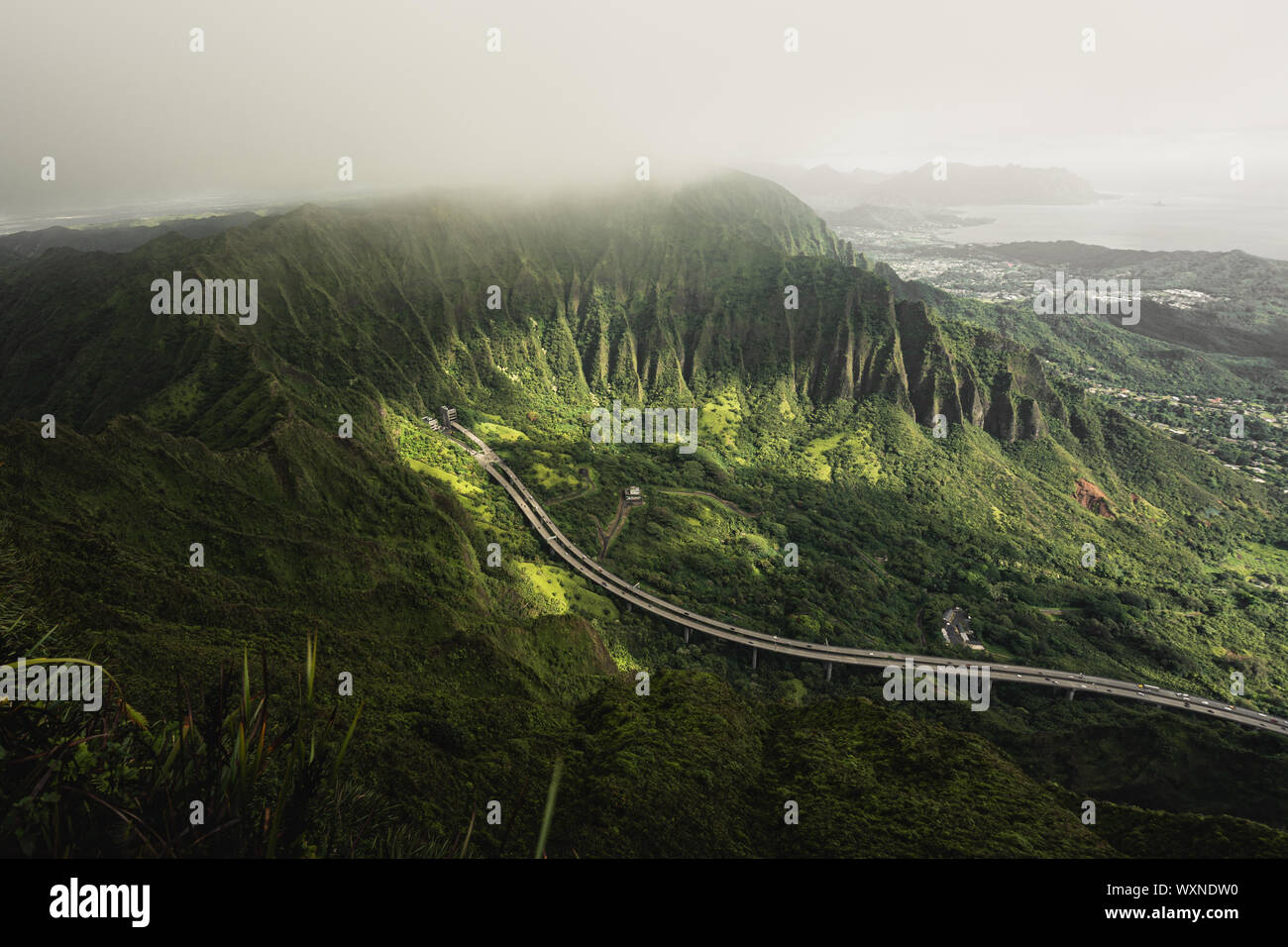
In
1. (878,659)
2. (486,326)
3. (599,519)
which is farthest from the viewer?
(486,326)

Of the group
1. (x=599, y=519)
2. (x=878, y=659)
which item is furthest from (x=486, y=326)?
(x=878, y=659)

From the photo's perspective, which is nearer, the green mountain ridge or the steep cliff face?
the green mountain ridge

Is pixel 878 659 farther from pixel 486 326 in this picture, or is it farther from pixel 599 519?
pixel 486 326

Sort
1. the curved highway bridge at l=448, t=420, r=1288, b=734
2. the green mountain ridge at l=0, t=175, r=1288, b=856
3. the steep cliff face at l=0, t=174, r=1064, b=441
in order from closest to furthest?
the green mountain ridge at l=0, t=175, r=1288, b=856
the curved highway bridge at l=448, t=420, r=1288, b=734
the steep cliff face at l=0, t=174, r=1064, b=441

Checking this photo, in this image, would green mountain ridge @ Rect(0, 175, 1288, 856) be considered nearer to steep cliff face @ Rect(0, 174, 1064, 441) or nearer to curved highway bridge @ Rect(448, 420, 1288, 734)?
steep cliff face @ Rect(0, 174, 1064, 441)

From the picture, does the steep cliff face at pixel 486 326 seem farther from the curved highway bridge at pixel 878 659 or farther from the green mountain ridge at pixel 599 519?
the curved highway bridge at pixel 878 659

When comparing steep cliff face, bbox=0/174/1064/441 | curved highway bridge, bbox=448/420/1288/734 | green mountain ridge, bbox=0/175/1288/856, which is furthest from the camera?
steep cliff face, bbox=0/174/1064/441

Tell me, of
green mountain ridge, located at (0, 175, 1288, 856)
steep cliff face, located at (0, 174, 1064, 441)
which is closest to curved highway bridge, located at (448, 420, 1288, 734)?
green mountain ridge, located at (0, 175, 1288, 856)
